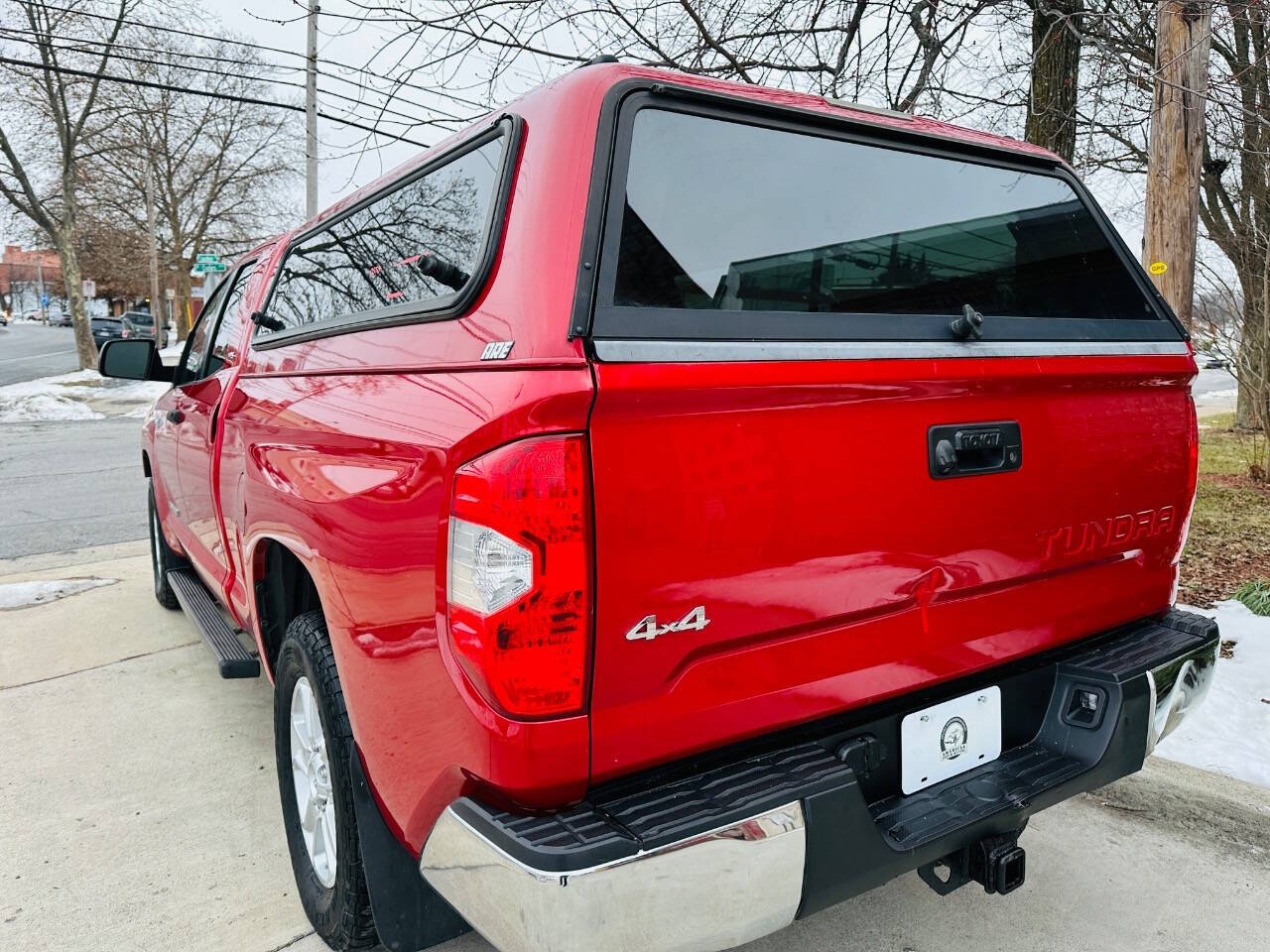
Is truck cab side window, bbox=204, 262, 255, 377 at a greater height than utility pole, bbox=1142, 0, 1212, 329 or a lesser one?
lesser

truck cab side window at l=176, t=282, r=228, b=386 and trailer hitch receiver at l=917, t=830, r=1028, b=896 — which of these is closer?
trailer hitch receiver at l=917, t=830, r=1028, b=896

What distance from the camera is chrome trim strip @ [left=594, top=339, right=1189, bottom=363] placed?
1.53 metres

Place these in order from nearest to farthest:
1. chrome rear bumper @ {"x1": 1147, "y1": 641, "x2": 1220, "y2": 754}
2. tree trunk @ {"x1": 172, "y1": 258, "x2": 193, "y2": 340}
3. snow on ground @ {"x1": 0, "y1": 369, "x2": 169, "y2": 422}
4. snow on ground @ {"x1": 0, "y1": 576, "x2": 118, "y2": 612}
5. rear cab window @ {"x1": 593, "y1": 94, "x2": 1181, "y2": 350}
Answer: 1. rear cab window @ {"x1": 593, "y1": 94, "x2": 1181, "y2": 350}
2. chrome rear bumper @ {"x1": 1147, "y1": 641, "x2": 1220, "y2": 754}
3. snow on ground @ {"x1": 0, "y1": 576, "x2": 118, "y2": 612}
4. snow on ground @ {"x1": 0, "y1": 369, "x2": 169, "y2": 422}
5. tree trunk @ {"x1": 172, "y1": 258, "x2": 193, "y2": 340}

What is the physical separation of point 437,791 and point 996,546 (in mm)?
1241

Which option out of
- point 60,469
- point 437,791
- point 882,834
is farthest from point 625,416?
point 60,469

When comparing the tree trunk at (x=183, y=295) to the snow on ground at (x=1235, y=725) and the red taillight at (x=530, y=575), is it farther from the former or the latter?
the red taillight at (x=530, y=575)

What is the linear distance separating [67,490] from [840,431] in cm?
972

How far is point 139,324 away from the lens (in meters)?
40.8

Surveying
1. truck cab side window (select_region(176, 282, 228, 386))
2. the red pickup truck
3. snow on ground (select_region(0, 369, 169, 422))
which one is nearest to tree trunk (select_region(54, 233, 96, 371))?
snow on ground (select_region(0, 369, 169, 422))

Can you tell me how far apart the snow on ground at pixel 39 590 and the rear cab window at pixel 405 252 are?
3.38 m

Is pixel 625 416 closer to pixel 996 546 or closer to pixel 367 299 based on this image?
pixel 996 546

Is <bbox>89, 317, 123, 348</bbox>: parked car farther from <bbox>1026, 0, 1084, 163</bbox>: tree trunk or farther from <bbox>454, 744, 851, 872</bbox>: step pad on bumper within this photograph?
<bbox>454, 744, 851, 872</bbox>: step pad on bumper

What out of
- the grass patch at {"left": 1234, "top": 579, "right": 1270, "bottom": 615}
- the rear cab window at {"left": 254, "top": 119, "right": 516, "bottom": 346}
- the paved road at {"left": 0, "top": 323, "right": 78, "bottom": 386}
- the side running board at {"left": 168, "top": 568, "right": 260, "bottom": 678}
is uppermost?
the rear cab window at {"left": 254, "top": 119, "right": 516, "bottom": 346}

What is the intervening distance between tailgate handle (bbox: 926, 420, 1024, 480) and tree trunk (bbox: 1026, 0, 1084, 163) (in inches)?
192
